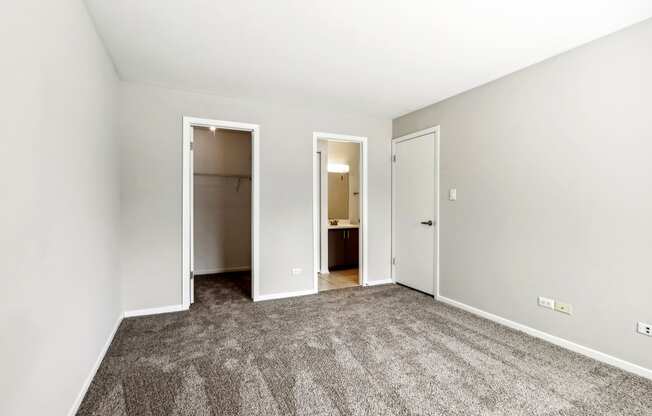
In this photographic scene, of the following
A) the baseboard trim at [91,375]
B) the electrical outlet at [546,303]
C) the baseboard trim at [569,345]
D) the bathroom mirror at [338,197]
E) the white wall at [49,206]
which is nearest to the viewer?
the white wall at [49,206]

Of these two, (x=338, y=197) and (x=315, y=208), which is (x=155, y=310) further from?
(x=338, y=197)

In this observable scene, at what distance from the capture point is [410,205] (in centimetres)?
420

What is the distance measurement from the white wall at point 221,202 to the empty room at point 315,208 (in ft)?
3.93

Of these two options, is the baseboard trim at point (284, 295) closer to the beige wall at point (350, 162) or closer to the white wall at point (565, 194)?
the white wall at point (565, 194)

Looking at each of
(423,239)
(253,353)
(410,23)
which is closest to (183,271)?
(253,353)

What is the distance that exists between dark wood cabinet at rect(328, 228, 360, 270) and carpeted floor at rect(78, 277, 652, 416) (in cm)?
230

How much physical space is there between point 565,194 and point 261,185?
298cm

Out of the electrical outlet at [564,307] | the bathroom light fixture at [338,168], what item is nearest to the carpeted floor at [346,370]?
the electrical outlet at [564,307]

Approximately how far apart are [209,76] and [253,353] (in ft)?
8.36

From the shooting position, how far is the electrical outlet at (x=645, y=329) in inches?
82.0

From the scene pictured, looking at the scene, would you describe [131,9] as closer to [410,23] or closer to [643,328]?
[410,23]

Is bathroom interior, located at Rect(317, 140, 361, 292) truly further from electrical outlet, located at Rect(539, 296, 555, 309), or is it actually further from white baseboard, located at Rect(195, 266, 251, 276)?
electrical outlet, located at Rect(539, 296, 555, 309)

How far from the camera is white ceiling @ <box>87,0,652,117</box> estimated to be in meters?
2.00

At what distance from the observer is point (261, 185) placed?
3.73 meters
